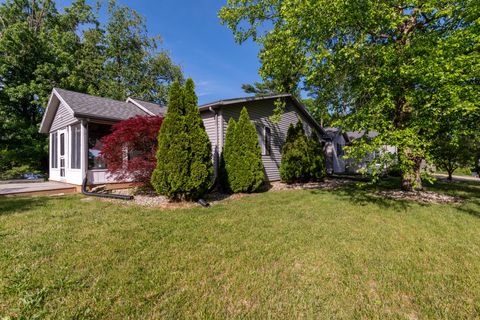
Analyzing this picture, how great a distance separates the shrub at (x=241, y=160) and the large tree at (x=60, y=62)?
14.1 metres

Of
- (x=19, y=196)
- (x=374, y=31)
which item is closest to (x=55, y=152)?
(x=19, y=196)

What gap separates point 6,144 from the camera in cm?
1540

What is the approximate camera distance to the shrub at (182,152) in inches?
255

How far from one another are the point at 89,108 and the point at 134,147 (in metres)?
3.33

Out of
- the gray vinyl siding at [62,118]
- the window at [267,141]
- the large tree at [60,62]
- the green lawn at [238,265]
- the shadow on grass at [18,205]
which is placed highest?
the large tree at [60,62]

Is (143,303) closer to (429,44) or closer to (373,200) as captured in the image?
(373,200)

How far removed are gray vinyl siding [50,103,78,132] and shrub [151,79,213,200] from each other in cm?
578

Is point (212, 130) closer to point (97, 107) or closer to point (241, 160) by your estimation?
point (241, 160)

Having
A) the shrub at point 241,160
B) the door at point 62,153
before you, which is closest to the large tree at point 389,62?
the shrub at point 241,160

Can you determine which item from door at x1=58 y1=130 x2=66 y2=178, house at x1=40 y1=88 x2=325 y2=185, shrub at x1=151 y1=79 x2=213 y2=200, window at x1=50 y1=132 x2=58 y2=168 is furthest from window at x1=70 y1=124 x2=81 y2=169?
shrub at x1=151 y1=79 x2=213 y2=200

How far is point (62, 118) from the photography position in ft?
35.6

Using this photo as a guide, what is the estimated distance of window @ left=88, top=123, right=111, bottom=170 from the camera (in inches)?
371

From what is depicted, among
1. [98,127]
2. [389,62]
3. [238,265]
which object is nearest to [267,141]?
[389,62]

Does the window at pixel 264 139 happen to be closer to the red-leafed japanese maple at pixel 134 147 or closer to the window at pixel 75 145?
the red-leafed japanese maple at pixel 134 147
